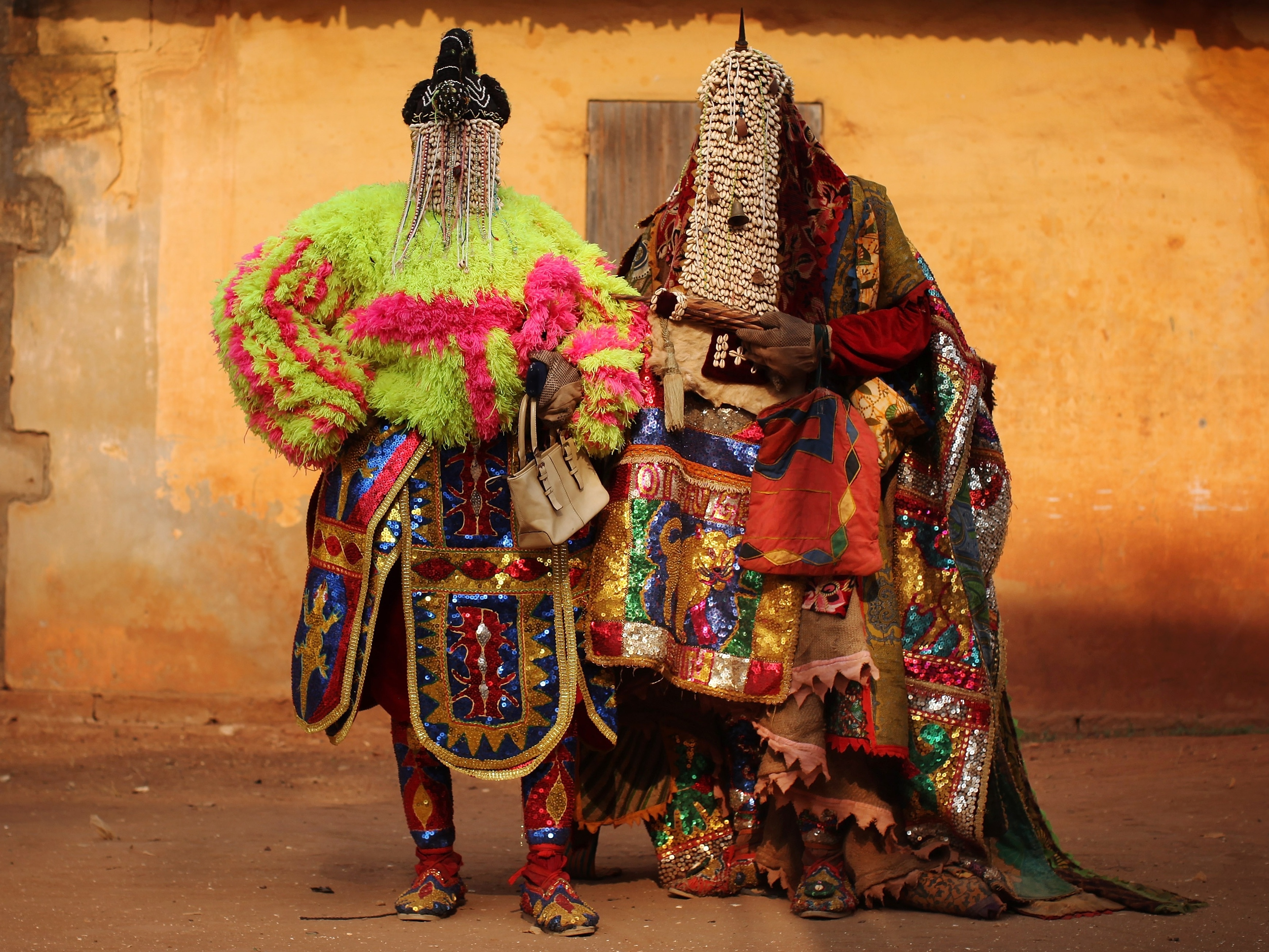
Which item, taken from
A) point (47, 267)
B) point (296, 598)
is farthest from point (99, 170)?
point (296, 598)

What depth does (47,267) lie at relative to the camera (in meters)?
7.34

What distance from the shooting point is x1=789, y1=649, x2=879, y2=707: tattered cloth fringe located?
3838 millimetres

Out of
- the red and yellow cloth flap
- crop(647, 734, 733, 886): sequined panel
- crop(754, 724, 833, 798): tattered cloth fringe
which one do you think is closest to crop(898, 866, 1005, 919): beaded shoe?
crop(754, 724, 833, 798): tattered cloth fringe

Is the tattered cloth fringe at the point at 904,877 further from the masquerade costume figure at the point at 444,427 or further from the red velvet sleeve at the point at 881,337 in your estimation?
the red velvet sleeve at the point at 881,337

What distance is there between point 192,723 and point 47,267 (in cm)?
245

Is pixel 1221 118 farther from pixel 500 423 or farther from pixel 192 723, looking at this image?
pixel 192 723

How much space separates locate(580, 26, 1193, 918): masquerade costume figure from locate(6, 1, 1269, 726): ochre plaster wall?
3297mm

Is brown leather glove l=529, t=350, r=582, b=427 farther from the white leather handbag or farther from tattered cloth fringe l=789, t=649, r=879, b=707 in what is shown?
tattered cloth fringe l=789, t=649, r=879, b=707

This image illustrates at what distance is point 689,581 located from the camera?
12.8 feet

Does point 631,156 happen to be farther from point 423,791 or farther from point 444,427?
point 423,791

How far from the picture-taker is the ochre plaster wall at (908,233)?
7254mm

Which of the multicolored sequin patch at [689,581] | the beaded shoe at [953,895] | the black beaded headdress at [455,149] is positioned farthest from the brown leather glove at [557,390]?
the beaded shoe at [953,895]

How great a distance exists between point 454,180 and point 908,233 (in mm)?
4034

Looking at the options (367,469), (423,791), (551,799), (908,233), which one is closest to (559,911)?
(551,799)
